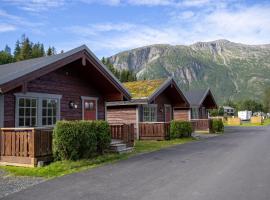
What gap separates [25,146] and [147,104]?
13.4 metres

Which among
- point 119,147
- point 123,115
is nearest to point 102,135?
point 119,147

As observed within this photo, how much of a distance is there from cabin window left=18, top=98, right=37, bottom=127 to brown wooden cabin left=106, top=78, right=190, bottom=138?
30.6 feet

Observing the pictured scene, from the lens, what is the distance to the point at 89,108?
737 inches

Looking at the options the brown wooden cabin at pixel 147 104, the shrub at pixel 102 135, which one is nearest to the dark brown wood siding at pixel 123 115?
the brown wooden cabin at pixel 147 104

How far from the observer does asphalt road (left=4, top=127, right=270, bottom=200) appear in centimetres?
799

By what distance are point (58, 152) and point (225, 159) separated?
20.6 ft

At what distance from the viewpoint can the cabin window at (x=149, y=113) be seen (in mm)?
25906

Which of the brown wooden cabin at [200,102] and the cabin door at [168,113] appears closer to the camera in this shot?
the cabin door at [168,113]

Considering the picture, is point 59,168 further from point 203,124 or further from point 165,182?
point 203,124

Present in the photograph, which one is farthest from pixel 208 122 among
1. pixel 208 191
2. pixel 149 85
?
pixel 208 191

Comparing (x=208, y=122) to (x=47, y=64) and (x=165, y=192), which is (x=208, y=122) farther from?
(x=165, y=192)

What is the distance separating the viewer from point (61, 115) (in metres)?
16.8

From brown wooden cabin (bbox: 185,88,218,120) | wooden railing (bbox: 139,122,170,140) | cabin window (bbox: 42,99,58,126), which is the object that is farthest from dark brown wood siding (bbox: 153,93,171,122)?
cabin window (bbox: 42,99,58,126)

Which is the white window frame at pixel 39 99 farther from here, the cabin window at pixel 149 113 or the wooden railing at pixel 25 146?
the cabin window at pixel 149 113
